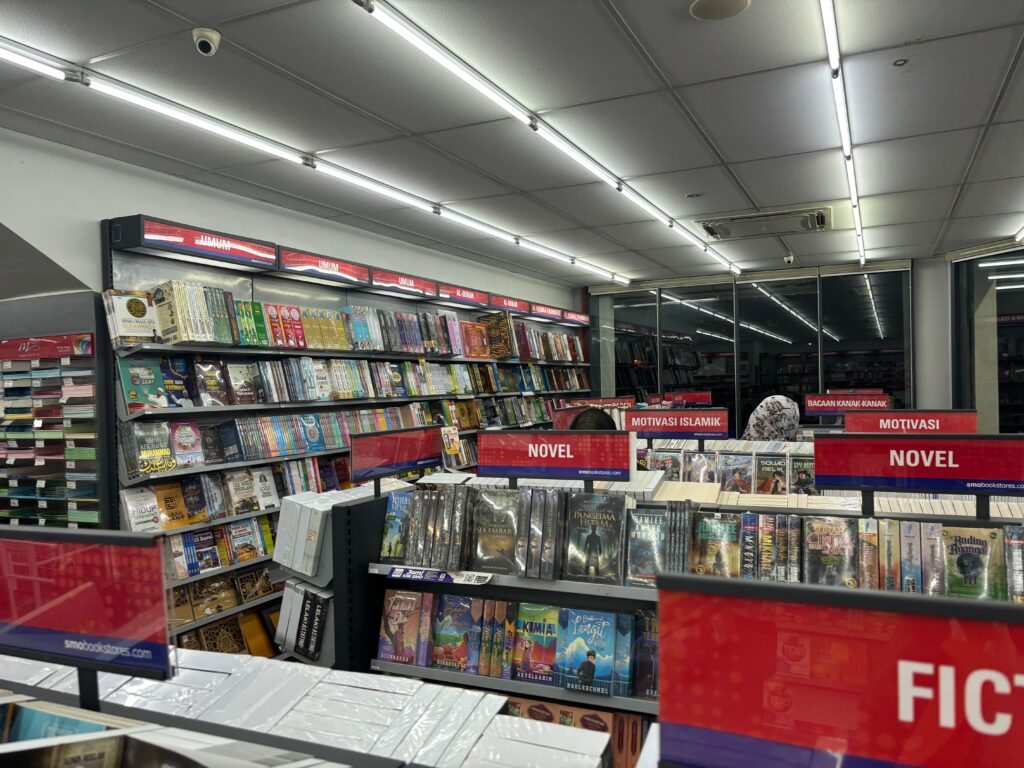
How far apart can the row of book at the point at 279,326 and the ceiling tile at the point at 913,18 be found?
375 cm

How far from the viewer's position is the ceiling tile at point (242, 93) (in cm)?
309

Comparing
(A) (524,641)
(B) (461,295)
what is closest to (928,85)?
(A) (524,641)

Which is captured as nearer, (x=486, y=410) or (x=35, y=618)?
(x=35, y=618)

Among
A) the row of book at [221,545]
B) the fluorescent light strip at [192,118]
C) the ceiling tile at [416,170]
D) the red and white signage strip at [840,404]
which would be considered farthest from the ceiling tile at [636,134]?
the row of book at [221,545]

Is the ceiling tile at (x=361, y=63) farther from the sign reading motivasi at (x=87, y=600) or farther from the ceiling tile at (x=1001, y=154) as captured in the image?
the ceiling tile at (x=1001, y=154)

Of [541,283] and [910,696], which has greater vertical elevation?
[541,283]

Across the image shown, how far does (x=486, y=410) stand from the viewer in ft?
25.5

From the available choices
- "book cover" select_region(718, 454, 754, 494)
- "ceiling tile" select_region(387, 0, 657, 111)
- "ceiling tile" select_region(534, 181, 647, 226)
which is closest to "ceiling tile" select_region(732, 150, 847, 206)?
"ceiling tile" select_region(534, 181, 647, 226)

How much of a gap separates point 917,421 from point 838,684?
12.6 ft

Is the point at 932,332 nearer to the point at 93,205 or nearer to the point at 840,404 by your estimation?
the point at 840,404

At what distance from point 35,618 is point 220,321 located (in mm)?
3224

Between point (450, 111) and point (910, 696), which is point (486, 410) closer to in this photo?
point (450, 111)

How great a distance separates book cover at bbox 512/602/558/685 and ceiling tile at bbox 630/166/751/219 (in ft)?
12.3

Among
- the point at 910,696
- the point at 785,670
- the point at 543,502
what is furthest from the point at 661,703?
the point at 543,502
